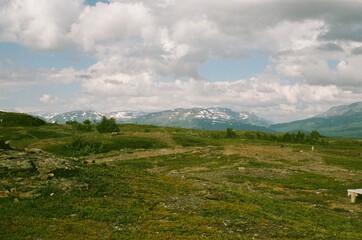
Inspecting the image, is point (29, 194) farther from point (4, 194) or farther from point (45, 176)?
point (45, 176)

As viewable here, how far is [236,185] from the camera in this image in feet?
189

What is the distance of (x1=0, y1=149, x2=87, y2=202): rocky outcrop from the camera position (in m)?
32.6

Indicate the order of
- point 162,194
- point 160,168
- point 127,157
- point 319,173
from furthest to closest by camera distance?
1. point 127,157
2. point 160,168
3. point 319,173
4. point 162,194

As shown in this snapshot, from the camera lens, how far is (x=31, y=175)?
3791 cm

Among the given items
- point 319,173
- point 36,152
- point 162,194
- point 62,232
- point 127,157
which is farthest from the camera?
point 127,157

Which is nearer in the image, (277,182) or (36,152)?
(36,152)

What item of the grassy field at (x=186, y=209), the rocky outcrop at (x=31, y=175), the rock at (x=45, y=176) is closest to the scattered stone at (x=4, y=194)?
the rocky outcrop at (x=31, y=175)

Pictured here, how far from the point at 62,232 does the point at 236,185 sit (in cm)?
3699

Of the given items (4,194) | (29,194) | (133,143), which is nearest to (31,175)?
(29,194)

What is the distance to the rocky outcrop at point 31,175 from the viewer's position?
32594 mm

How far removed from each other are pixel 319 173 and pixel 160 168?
32390 millimetres

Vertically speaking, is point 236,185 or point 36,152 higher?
point 36,152

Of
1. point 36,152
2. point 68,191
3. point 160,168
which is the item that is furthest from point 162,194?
point 160,168

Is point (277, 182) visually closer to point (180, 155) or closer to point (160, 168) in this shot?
point (160, 168)
